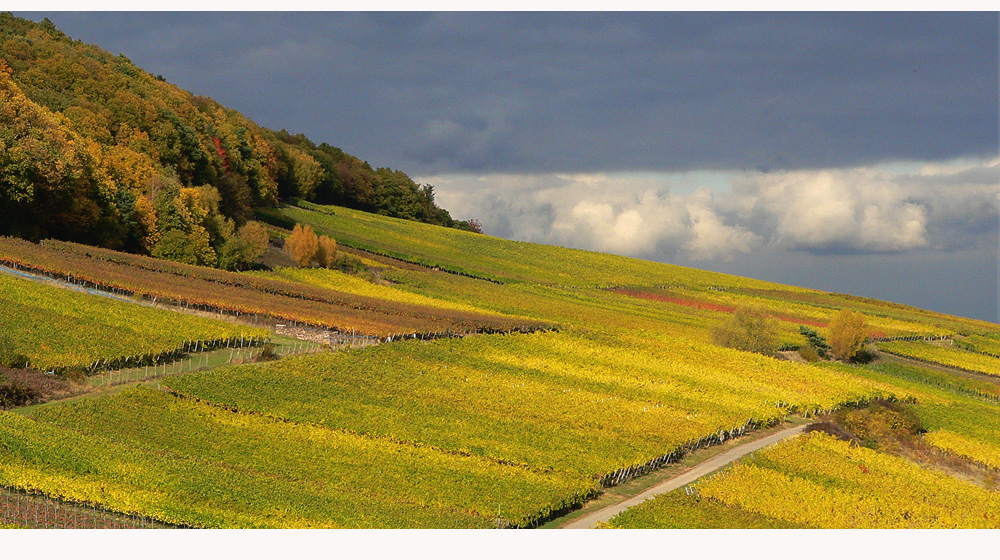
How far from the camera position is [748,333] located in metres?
90.2

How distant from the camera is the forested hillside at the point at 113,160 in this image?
80.4 meters

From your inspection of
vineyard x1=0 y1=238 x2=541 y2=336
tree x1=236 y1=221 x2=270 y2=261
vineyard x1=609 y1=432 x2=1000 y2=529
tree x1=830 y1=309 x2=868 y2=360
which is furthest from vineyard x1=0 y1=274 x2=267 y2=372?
tree x1=830 y1=309 x2=868 y2=360

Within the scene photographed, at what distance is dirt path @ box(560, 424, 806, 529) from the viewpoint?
37000 mm

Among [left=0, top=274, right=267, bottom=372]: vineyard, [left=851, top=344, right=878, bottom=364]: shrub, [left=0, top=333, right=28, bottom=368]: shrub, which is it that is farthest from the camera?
[left=851, top=344, right=878, bottom=364]: shrub

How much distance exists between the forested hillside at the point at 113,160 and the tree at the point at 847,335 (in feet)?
215

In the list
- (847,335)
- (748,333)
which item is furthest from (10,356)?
(847,335)

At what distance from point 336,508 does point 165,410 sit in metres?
16.1

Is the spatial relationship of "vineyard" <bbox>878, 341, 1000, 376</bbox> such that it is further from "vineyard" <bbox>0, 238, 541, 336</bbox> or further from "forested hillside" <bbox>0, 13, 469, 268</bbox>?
"forested hillside" <bbox>0, 13, 469, 268</bbox>

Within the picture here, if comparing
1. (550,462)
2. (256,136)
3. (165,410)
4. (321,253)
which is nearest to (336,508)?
(550,462)

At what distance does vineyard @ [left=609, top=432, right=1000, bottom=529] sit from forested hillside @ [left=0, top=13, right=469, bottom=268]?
64475 millimetres

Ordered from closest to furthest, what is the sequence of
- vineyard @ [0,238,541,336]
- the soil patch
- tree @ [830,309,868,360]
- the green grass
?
the green grass < the soil patch < vineyard @ [0,238,541,336] < tree @ [830,309,868,360]

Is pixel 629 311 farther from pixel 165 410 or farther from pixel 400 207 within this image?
pixel 400 207

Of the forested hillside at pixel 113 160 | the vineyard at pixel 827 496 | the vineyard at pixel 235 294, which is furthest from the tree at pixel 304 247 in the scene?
the vineyard at pixel 827 496

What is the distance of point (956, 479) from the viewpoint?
171ft
